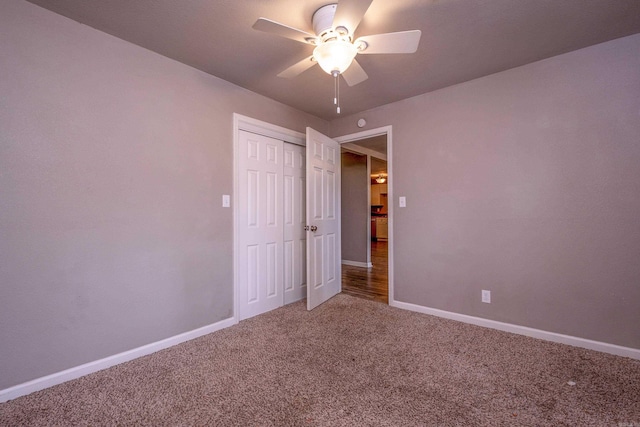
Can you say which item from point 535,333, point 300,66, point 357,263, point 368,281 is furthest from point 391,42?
point 357,263

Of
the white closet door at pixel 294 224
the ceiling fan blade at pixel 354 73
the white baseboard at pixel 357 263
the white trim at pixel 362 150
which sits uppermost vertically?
the white trim at pixel 362 150

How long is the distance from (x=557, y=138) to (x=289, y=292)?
3.06 metres

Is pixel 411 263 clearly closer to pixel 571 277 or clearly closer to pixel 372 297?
pixel 372 297

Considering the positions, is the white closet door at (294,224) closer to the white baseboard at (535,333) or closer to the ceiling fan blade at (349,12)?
the white baseboard at (535,333)

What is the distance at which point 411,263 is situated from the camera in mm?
3162

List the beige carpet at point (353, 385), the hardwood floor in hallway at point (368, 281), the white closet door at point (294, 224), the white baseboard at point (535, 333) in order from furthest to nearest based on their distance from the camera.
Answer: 1. the hardwood floor in hallway at point (368, 281)
2. the white closet door at point (294, 224)
3. the white baseboard at point (535, 333)
4. the beige carpet at point (353, 385)

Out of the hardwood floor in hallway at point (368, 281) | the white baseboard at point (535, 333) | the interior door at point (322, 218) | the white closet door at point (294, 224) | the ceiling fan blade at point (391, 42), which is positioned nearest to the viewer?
the ceiling fan blade at point (391, 42)

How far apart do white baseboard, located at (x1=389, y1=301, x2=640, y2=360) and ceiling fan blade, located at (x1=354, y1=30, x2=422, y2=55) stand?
8.13 feet

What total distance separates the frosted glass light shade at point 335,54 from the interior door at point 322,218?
4.59 feet

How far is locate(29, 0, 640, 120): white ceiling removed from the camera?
68.6 inches

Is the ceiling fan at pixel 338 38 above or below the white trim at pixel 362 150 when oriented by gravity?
below

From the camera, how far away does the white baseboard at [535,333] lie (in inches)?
82.6

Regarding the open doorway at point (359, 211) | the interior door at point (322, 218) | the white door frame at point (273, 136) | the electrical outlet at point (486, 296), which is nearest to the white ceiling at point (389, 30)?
the white door frame at point (273, 136)

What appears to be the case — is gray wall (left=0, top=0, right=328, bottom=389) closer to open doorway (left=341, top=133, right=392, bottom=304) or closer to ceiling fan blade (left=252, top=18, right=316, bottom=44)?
ceiling fan blade (left=252, top=18, right=316, bottom=44)
